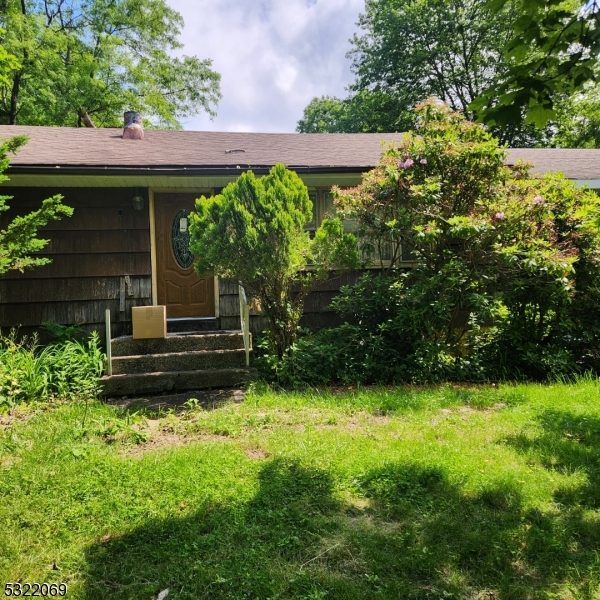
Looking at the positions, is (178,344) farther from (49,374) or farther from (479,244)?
(479,244)

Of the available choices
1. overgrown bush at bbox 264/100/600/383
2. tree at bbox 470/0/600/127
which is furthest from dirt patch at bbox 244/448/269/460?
tree at bbox 470/0/600/127

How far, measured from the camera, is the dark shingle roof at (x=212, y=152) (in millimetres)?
6020

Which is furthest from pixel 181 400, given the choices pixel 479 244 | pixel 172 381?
pixel 479 244

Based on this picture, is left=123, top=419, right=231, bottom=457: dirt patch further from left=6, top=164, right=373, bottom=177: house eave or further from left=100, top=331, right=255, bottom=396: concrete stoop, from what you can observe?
left=6, top=164, right=373, bottom=177: house eave

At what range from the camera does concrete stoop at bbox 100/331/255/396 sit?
4844 millimetres

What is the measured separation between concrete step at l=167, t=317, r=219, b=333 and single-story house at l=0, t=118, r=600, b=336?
0.13m

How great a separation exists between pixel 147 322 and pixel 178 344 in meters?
0.50

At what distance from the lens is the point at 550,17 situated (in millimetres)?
2121

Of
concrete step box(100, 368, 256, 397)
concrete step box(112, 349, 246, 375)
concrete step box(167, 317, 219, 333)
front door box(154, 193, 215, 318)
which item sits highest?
front door box(154, 193, 215, 318)

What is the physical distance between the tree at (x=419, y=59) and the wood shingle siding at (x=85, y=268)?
18.0 m

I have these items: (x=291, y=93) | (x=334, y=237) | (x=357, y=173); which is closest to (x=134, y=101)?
(x=291, y=93)

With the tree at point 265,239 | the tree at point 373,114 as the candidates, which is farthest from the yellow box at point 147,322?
the tree at point 373,114

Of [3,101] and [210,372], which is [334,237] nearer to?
[210,372]

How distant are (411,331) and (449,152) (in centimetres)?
232
